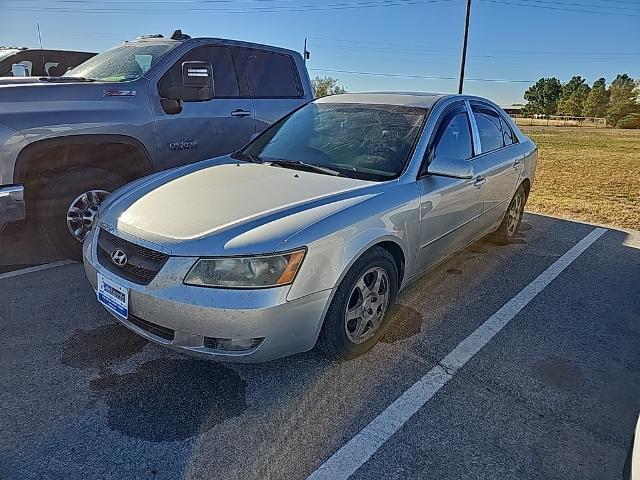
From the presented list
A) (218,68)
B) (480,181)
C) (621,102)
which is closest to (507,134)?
(480,181)

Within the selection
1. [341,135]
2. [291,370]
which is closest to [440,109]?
[341,135]

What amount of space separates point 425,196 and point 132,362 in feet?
6.90

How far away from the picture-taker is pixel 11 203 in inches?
146

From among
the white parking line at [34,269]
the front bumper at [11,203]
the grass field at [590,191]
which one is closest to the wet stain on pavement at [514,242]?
the grass field at [590,191]

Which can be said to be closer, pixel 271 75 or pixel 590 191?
pixel 271 75

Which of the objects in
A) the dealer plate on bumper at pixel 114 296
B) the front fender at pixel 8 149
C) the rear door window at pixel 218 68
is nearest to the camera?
the dealer plate on bumper at pixel 114 296

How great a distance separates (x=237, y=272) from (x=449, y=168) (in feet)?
5.43

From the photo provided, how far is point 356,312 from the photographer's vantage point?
9.48 feet

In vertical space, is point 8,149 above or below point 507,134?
below

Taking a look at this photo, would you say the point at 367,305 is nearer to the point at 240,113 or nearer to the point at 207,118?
the point at 207,118

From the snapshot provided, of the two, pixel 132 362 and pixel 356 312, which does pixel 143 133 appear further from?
pixel 356 312

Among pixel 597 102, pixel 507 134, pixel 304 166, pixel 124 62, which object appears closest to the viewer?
pixel 304 166

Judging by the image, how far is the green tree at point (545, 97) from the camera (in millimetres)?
94938

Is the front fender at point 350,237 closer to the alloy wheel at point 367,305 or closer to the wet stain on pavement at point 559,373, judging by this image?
the alloy wheel at point 367,305
